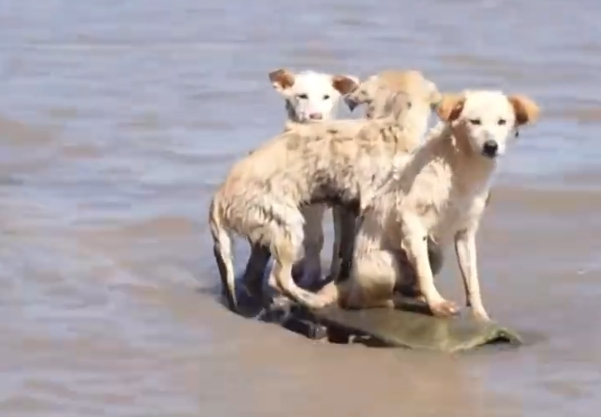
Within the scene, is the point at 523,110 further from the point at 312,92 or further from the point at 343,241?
the point at 312,92

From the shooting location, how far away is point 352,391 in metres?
6.05

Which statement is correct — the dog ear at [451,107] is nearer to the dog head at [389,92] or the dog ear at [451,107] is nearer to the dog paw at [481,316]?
the dog head at [389,92]

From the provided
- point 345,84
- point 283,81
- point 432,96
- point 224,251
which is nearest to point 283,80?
point 283,81

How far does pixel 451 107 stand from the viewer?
6543mm

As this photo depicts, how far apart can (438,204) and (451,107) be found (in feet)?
1.51

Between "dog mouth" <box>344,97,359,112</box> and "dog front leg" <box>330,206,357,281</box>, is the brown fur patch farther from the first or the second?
"dog front leg" <box>330,206,357,281</box>

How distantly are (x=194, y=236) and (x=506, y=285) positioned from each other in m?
1.86

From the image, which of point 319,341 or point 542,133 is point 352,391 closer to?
point 319,341

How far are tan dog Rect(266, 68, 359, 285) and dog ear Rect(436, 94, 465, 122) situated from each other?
3.31ft

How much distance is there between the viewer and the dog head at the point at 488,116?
21.1 ft

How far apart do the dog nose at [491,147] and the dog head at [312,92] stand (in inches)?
53.8

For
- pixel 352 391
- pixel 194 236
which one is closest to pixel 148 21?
pixel 194 236

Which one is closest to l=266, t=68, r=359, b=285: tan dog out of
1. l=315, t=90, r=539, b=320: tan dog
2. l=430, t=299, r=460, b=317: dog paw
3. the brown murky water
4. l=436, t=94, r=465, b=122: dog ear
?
l=315, t=90, r=539, b=320: tan dog

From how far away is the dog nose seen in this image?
6.39 m
